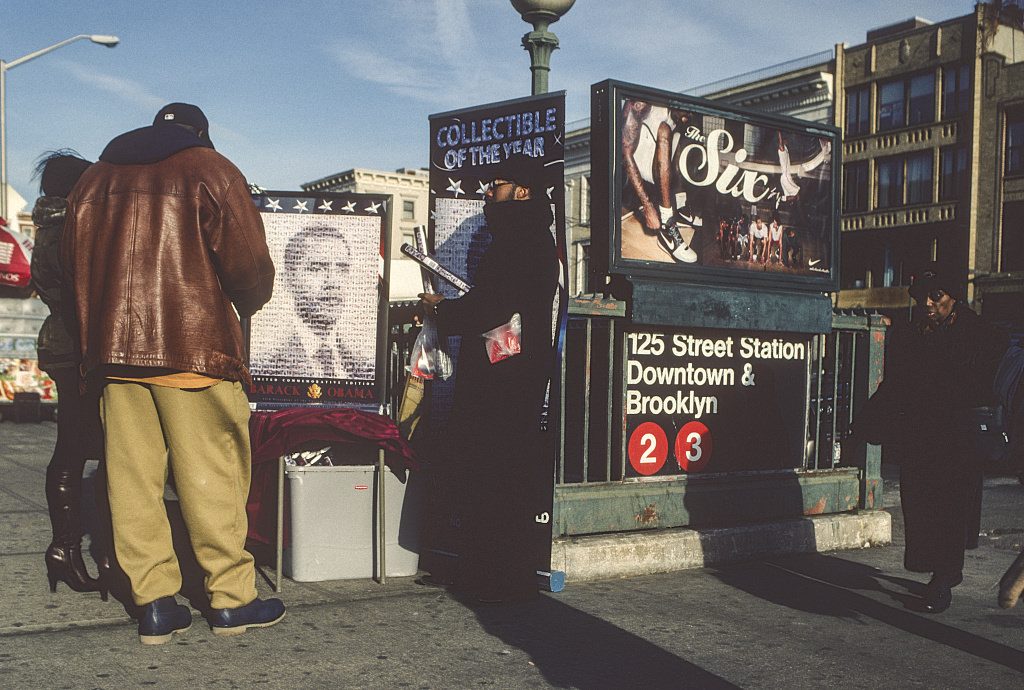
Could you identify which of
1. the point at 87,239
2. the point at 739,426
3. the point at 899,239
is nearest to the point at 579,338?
the point at 739,426

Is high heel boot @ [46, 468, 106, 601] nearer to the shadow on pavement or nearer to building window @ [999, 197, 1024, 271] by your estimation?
the shadow on pavement

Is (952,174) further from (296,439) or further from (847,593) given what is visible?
(296,439)

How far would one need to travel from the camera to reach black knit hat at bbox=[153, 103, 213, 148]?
13.4 feet

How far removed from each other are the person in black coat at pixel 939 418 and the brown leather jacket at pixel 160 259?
11.4 feet

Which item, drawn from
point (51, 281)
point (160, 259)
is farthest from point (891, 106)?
point (160, 259)

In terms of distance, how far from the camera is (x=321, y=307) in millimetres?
5465

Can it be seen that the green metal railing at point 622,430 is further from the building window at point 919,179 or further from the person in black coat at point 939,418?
the building window at point 919,179

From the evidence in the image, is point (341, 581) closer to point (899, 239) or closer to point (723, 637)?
point (723, 637)

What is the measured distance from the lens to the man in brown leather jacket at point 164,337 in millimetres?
3725

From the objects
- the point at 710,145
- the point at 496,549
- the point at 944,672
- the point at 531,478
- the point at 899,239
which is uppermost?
the point at 899,239

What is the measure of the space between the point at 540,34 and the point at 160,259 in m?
3.38

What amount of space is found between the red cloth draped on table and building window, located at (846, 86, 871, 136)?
37683 mm

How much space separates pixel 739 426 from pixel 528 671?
115 inches

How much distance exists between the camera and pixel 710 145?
19.8ft
